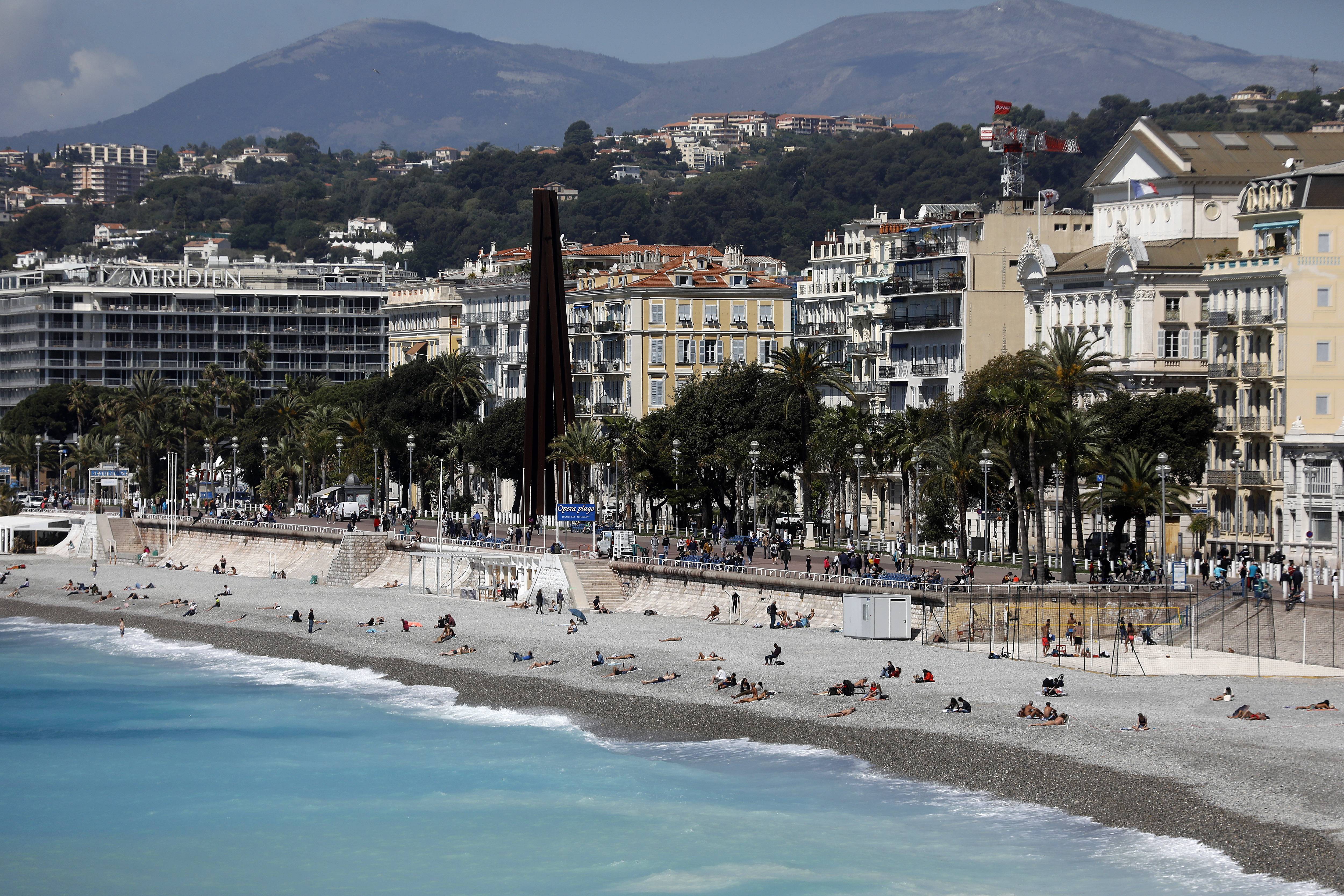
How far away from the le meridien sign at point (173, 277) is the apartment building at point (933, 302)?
99.6 m

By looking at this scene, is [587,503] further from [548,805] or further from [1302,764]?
[1302,764]

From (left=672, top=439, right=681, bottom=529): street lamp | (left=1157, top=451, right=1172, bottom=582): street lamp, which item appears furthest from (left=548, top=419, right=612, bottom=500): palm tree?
(left=1157, top=451, right=1172, bottom=582): street lamp

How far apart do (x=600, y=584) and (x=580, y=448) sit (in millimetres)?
22334

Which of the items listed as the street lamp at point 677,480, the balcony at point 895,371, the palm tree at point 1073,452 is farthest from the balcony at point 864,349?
the palm tree at point 1073,452

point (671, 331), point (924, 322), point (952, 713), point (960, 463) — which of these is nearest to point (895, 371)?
point (924, 322)

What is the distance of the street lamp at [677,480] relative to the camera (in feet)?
281

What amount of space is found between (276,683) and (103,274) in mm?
139909

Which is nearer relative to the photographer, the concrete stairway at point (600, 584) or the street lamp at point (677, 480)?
the concrete stairway at point (600, 584)

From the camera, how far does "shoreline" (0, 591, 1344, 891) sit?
3506 centimetres

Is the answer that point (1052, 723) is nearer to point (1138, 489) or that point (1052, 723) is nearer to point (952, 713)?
point (952, 713)

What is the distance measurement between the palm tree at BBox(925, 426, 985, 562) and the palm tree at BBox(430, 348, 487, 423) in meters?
50.3

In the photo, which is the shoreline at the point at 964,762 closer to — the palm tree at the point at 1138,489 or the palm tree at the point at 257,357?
the palm tree at the point at 1138,489

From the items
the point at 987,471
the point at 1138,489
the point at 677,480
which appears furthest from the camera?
the point at 677,480

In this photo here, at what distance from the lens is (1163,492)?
55844 millimetres
